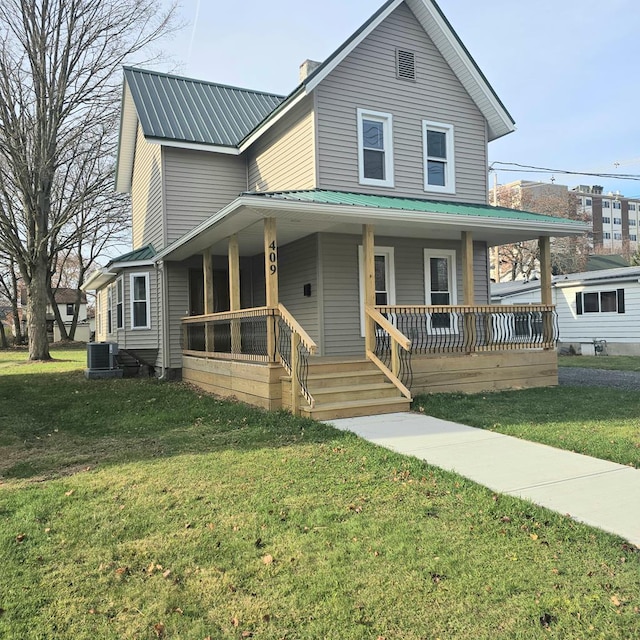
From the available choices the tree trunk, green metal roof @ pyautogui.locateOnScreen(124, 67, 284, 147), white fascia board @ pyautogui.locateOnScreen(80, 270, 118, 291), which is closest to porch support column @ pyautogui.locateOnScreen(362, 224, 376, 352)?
green metal roof @ pyautogui.locateOnScreen(124, 67, 284, 147)

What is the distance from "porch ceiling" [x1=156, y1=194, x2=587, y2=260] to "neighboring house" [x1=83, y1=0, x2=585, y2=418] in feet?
0.15

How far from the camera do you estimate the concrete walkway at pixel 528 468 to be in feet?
13.4

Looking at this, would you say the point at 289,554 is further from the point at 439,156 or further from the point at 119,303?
the point at 119,303

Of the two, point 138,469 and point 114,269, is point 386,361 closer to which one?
point 138,469

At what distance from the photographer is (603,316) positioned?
21.1 meters

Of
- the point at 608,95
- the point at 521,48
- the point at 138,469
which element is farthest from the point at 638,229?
the point at 138,469

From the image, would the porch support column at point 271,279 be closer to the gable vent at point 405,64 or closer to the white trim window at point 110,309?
the gable vent at point 405,64

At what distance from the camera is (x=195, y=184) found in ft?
45.3

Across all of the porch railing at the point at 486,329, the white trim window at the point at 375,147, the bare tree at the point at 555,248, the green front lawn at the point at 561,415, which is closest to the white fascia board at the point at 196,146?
the white trim window at the point at 375,147

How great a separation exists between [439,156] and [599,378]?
20.9 feet

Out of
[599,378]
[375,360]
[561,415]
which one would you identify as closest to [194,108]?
[375,360]

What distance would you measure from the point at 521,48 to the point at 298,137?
10.0 metres

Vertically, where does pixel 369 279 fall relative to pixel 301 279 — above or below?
below

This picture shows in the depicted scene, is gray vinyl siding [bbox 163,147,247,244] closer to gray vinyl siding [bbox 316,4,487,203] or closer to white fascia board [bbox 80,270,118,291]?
white fascia board [bbox 80,270,118,291]
